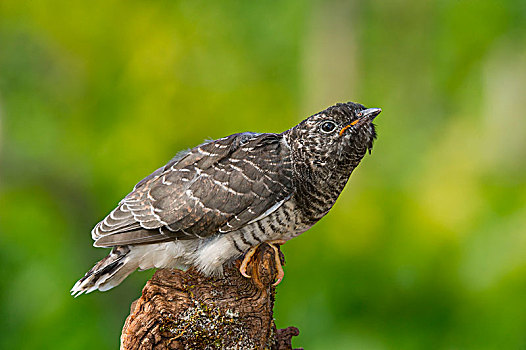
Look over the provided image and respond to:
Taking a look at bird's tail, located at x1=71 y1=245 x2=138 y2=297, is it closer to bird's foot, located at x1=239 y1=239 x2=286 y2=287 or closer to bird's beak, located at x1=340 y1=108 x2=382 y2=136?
bird's foot, located at x1=239 y1=239 x2=286 y2=287

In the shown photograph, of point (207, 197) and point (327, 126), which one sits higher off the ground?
point (327, 126)

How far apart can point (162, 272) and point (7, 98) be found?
9.11 feet

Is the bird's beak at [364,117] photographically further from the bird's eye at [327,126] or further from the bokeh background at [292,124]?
the bokeh background at [292,124]

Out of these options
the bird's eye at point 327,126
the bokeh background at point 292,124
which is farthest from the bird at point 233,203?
the bokeh background at point 292,124

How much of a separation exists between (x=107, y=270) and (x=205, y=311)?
0.40m

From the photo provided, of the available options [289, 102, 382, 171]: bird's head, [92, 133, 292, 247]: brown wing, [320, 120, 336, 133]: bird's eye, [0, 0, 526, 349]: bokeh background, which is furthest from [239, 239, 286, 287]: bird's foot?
[0, 0, 526, 349]: bokeh background

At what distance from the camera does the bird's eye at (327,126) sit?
191 centimetres

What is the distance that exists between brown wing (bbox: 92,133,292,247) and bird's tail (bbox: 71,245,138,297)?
0.24 feet

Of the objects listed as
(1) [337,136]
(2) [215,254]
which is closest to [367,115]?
(1) [337,136]

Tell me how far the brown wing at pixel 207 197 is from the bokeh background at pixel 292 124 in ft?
5.76

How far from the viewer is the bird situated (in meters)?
1.87

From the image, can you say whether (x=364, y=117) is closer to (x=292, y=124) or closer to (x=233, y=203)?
(x=233, y=203)

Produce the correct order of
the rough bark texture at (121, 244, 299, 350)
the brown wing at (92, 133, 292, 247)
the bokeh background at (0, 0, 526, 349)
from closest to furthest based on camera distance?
1. the rough bark texture at (121, 244, 299, 350)
2. the brown wing at (92, 133, 292, 247)
3. the bokeh background at (0, 0, 526, 349)

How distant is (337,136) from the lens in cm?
190
